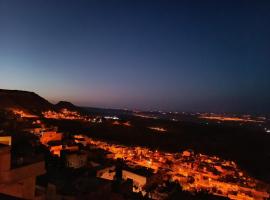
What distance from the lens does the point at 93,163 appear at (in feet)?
59.6

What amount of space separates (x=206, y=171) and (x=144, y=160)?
5112 millimetres

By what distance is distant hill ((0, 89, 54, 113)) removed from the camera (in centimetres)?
5208

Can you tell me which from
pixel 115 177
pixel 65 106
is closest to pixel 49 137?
pixel 115 177

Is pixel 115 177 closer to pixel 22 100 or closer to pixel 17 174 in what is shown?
pixel 17 174

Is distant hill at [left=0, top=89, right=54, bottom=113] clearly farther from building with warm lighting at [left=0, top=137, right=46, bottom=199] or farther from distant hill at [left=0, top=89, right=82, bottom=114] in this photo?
building with warm lighting at [left=0, top=137, right=46, bottom=199]

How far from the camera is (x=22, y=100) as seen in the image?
59469 mm

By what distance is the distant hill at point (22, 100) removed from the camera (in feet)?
171

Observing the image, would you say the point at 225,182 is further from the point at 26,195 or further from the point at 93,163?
the point at 26,195

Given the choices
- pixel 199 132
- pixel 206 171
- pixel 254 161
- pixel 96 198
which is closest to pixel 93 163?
pixel 96 198

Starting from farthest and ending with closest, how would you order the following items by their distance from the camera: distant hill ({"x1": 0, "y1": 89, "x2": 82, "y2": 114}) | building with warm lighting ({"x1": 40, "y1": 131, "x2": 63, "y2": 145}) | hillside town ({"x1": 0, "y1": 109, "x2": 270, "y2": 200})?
distant hill ({"x1": 0, "y1": 89, "x2": 82, "y2": 114}) < building with warm lighting ({"x1": 40, "y1": 131, "x2": 63, "y2": 145}) < hillside town ({"x1": 0, "y1": 109, "x2": 270, "y2": 200})

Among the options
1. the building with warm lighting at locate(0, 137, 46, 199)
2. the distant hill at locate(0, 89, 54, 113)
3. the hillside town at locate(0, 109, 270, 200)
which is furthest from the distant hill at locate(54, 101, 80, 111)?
the building with warm lighting at locate(0, 137, 46, 199)

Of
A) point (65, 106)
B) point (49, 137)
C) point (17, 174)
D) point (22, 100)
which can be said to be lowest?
point (49, 137)

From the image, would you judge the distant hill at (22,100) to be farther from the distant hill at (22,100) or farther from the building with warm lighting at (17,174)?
the building with warm lighting at (17,174)

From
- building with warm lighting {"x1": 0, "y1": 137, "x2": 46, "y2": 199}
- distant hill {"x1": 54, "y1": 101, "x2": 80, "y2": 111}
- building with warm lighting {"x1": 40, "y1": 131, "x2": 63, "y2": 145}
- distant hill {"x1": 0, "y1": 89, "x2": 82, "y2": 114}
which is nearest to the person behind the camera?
building with warm lighting {"x1": 0, "y1": 137, "x2": 46, "y2": 199}
